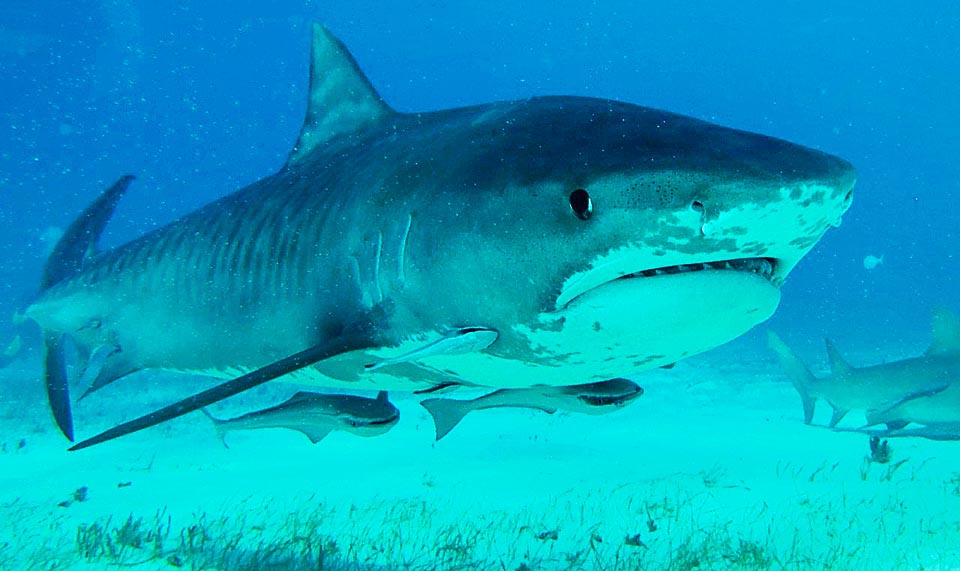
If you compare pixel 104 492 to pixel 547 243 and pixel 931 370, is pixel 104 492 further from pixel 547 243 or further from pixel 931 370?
pixel 931 370

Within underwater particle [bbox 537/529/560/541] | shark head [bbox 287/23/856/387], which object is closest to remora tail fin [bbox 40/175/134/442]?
shark head [bbox 287/23/856/387]

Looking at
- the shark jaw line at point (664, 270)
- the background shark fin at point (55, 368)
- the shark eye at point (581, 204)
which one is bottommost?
the background shark fin at point (55, 368)

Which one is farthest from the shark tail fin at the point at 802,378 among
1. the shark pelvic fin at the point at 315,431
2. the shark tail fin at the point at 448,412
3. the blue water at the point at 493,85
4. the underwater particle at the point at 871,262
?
the underwater particle at the point at 871,262

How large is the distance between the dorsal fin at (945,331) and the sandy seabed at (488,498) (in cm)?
213

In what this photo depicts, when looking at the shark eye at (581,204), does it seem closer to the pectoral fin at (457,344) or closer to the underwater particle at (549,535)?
the pectoral fin at (457,344)

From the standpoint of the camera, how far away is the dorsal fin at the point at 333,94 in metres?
4.37

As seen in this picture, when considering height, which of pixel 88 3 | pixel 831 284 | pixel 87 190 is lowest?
pixel 831 284

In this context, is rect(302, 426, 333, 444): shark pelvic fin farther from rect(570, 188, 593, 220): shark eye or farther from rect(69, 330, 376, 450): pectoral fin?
rect(570, 188, 593, 220): shark eye

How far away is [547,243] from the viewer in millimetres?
2195

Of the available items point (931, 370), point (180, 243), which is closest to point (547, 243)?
point (180, 243)

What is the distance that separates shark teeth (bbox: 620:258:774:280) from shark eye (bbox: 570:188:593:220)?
0.81ft

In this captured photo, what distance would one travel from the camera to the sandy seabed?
4172 mm

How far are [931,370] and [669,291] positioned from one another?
378 inches

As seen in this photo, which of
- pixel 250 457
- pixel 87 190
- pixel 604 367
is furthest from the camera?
pixel 87 190
